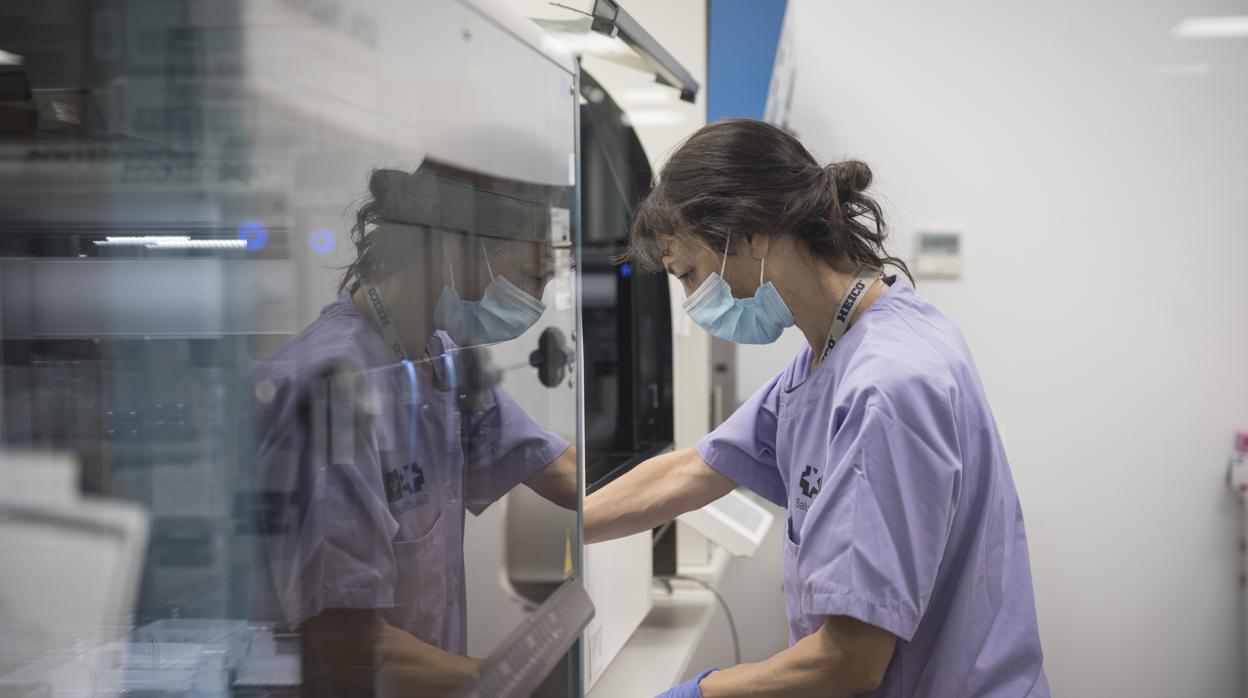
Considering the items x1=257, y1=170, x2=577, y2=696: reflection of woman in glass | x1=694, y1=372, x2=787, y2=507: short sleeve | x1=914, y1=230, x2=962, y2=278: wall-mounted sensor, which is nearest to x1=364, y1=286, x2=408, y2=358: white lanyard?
x1=257, y1=170, x2=577, y2=696: reflection of woman in glass

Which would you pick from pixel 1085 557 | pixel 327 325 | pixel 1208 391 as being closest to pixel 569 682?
pixel 327 325

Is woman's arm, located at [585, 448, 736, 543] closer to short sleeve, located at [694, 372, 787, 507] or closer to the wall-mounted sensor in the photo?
short sleeve, located at [694, 372, 787, 507]

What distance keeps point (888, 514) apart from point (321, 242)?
633 millimetres

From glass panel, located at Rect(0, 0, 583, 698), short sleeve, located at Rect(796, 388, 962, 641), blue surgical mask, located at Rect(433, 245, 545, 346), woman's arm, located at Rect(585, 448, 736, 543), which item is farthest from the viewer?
woman's arm, located at Rect(585, 448, 736, 543)

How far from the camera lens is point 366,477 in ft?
1.85

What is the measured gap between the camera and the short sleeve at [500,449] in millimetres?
749

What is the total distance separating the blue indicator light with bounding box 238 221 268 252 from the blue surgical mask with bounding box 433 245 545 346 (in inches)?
7.7

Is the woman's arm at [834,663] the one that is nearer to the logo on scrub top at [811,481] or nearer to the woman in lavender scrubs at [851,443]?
the woman in lavender scrubs at [851,443]

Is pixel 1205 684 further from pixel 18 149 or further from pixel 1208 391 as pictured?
pixel 18 149

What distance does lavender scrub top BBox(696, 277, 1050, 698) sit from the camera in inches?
36.2

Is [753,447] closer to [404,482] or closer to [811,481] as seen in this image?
[811,481]

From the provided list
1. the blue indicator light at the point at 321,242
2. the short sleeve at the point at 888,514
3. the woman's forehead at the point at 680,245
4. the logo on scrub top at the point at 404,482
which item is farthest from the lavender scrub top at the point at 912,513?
the blue indicator light at the point at 321,242

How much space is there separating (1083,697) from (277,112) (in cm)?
274

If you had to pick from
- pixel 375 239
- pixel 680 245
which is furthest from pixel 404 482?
pixel 680 245
